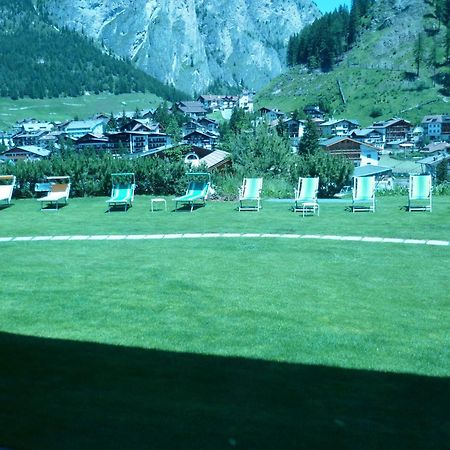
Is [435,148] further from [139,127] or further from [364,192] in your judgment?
[364,192]

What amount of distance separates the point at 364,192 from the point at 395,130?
78.0 metres

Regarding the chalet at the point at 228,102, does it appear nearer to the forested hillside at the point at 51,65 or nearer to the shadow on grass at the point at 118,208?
the forested hillside at the point at 51,65

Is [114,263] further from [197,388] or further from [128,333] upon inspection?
[197,388]

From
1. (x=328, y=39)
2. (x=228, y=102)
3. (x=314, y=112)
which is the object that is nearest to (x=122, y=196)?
(x=314, y=112)

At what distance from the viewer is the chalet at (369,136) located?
80850 millimetres

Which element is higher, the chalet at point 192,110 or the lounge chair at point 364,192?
the chalet at point 192,110

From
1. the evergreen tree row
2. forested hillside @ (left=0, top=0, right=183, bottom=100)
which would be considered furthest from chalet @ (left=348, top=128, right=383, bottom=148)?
forested hillside @ (left=0, top=0, right=183, bottom=100)

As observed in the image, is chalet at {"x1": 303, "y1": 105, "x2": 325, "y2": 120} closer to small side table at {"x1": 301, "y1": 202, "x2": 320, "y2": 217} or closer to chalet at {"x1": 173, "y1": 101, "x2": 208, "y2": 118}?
chalet at {"x1": 173, "y1": 101, "x2": 208, "y2": 118}

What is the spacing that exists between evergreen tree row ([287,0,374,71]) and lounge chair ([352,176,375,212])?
108 meters

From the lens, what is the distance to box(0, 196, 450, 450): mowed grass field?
3289 millimetres

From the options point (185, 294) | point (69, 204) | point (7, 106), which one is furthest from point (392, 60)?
point (185, 294)

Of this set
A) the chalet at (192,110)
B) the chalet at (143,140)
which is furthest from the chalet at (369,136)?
the chalet at (192,110)

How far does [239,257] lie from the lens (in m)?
8.77

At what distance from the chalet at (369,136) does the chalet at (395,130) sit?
2.14 ft
